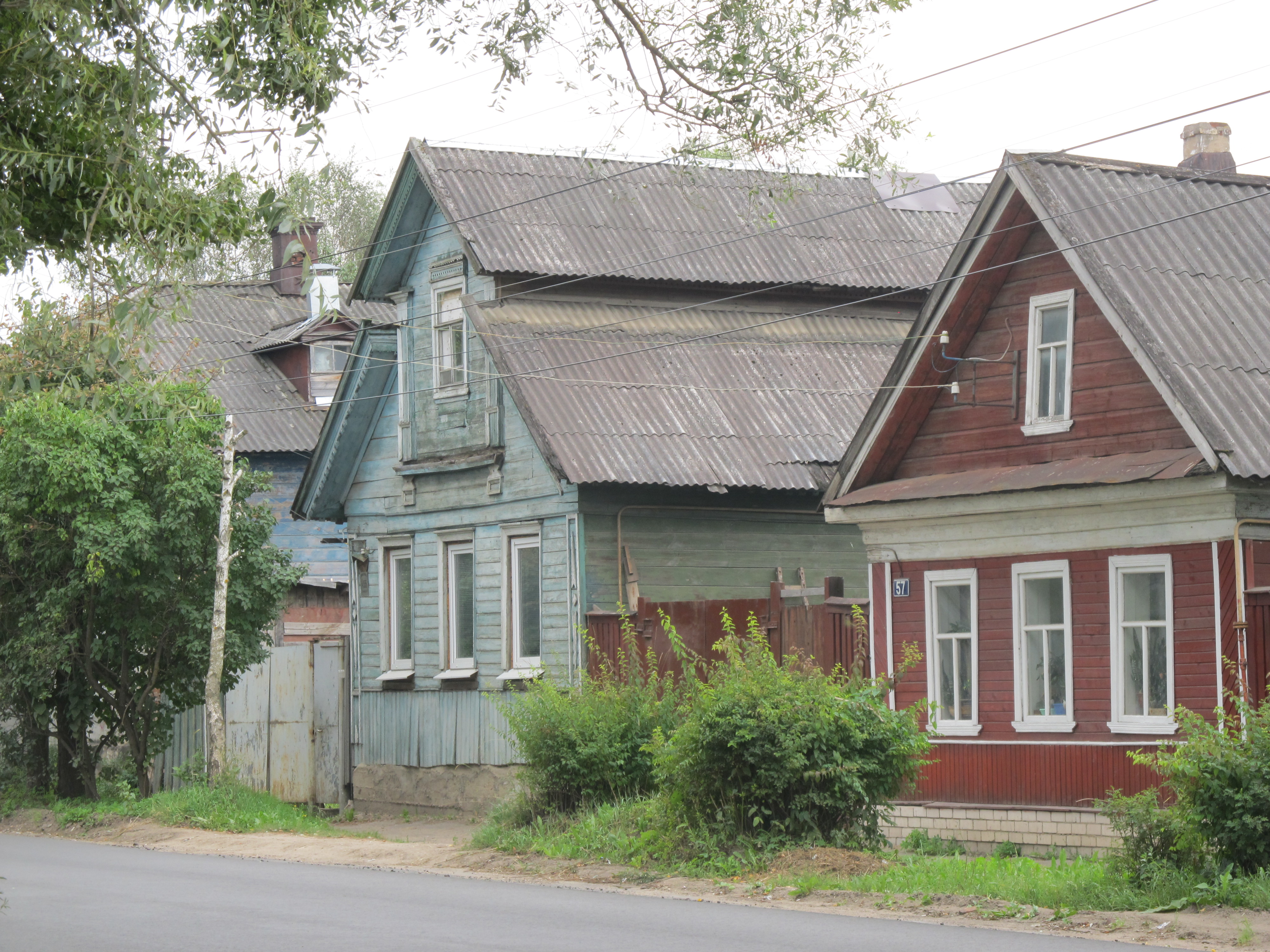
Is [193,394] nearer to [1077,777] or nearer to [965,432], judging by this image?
[965,432]

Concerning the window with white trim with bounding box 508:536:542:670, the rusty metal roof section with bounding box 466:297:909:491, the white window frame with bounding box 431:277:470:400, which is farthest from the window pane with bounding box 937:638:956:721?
the white window frame with bounding box 431:277:470:400

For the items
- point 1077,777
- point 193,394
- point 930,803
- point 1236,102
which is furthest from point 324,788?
point 1236,102

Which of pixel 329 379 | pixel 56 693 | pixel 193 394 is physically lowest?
pixel 56 693

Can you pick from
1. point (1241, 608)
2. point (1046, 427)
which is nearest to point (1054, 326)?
point (1046, 427)

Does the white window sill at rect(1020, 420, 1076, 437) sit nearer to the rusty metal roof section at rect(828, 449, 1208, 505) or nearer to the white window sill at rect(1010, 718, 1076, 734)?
the rusty metal roof section at rect(828, 449, 1208, 505)

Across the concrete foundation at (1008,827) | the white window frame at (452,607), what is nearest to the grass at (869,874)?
the concrete foundation at (1008,827)

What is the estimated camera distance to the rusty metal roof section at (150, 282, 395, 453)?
38.3 metres

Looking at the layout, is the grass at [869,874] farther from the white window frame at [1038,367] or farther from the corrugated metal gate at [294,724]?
the corrugated metal gate at [294,724]

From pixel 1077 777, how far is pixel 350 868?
734cm

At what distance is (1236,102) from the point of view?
13.2 m

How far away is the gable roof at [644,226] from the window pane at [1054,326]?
20.6 feet

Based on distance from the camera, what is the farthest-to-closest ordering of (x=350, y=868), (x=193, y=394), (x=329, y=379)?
(x=329, y=379), (x=193, y=394), (x=350, y=868)

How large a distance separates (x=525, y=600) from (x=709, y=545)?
2618 mm

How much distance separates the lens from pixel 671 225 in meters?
25.4
